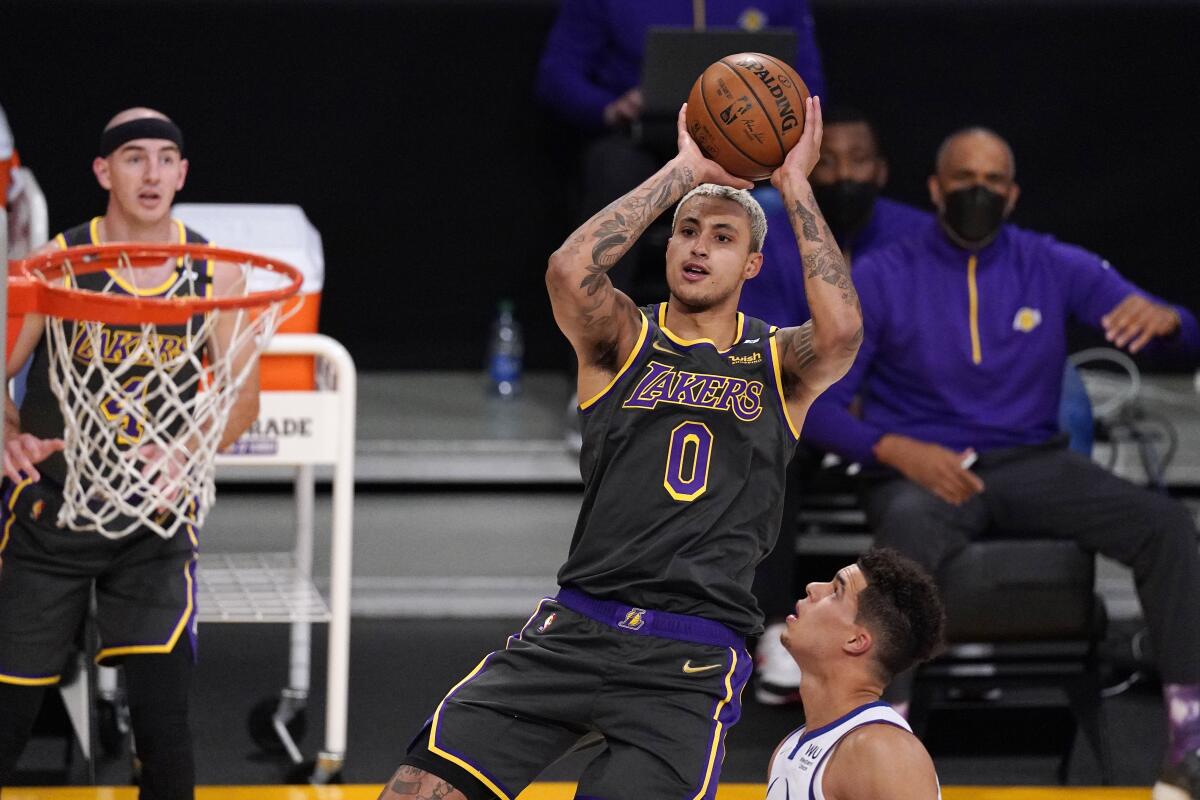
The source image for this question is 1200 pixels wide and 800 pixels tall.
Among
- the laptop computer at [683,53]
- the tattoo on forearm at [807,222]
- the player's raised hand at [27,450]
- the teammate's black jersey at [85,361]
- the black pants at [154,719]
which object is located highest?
the laptop computer at [683,53]

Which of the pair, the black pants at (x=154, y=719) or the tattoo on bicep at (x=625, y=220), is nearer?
the tattoo on bicep at (x=625, y=220)

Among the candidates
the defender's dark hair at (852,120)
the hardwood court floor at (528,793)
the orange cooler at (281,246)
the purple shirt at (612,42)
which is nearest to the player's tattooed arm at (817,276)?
the hardwood court floor at (528,793)

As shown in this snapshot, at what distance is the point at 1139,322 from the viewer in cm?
526

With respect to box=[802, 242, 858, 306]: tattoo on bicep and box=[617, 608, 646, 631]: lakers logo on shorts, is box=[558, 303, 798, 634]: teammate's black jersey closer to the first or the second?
box=[617, 608, 646, 631]: lakers logo on shorts

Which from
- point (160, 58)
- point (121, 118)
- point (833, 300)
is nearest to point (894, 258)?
point (833, 300)

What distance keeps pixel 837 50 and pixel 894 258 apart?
2.54 metres

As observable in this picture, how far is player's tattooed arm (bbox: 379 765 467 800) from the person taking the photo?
3.53 m

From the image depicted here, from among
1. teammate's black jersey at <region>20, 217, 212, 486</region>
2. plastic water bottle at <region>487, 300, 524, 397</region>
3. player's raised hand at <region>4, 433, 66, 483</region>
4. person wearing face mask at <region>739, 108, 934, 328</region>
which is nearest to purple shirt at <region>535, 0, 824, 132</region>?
person wearing face mask at <region>739, 108, 934, 328</region>

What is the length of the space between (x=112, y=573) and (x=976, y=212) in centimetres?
271

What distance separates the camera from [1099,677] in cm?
511

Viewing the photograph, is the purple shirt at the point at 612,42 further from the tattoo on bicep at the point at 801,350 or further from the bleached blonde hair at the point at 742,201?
the tattoo on bicep at the point at 801,350

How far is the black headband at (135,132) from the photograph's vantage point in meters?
4.40

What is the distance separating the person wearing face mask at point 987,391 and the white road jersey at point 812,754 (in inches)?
60.8

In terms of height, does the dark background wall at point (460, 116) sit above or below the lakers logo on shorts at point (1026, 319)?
above
